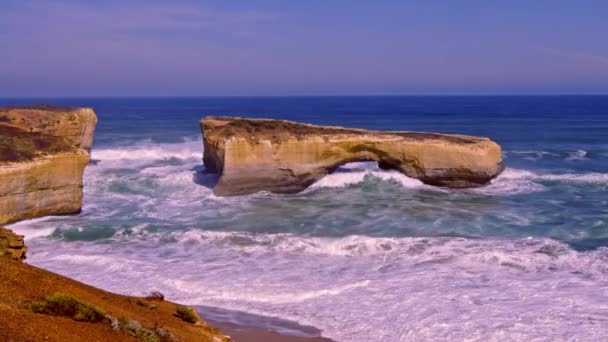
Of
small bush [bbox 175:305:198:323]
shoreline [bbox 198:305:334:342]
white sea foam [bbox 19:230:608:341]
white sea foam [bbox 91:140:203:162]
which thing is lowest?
shoreline [bbox 198:305:334:342]

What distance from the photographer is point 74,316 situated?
7473 millimetres

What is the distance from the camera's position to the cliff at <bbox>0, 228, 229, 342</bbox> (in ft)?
22.9

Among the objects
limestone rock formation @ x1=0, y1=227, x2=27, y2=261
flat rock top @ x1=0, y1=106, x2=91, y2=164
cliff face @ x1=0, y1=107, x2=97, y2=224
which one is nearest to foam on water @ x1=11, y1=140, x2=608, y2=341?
cliff face @ x1=0, y1=107, x2=97, y2=224

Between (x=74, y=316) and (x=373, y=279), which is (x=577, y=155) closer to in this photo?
(x=373, y=279)

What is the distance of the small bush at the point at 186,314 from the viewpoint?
9.27 metres

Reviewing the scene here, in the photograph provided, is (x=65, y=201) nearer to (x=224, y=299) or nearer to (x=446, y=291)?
(x=224, y=299)

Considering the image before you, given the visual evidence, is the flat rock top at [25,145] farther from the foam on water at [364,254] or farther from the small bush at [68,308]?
the small bush at [68,308]

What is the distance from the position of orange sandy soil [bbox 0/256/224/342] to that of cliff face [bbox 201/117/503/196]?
14.3 meters

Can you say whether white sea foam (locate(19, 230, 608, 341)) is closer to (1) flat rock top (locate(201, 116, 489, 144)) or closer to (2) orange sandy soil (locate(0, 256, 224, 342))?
(2) orange sandy soil (locate(0, 256, 224, 342))

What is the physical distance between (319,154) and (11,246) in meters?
16.1

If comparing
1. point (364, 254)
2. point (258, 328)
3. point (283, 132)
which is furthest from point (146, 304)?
point (283, 132)

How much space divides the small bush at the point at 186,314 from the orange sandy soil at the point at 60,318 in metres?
0.11

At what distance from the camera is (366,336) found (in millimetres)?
11148

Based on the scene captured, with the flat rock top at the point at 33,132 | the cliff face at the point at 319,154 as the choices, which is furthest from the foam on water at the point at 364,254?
the flat rock top at the point at 33,132
